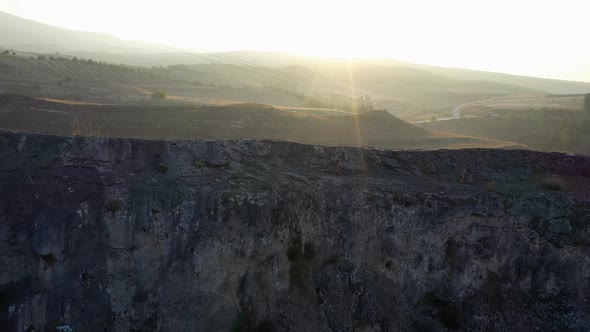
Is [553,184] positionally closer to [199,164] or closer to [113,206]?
[199,164]

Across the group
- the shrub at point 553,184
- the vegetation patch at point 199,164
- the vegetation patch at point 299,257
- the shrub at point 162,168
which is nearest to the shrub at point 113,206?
the shrub at point 162,168

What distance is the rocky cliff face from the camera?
34.3 ft

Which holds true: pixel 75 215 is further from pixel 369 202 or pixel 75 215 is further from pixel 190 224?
pixel 369 202

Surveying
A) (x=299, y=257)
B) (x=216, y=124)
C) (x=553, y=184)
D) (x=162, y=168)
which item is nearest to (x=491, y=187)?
(x=553, y=184)

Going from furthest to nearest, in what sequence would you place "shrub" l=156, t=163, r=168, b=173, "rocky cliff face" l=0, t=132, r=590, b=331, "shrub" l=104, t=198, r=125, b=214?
"shrub" l=156, t=163, r=168, b=173
"shrub" l=104, t=198, r=125, b=214
"rocky cliff face" l=0, t=132, r=590, b=331

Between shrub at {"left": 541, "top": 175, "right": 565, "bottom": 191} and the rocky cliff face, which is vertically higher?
shrub at {"left": 541, "top": 175, "right": 565, "bottom": 191}

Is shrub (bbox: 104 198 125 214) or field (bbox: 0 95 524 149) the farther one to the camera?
field (bbox: 0 95 524 149)

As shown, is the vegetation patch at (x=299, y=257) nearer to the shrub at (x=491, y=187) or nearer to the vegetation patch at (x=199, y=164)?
the vegetation patch at (x=199, y=164)

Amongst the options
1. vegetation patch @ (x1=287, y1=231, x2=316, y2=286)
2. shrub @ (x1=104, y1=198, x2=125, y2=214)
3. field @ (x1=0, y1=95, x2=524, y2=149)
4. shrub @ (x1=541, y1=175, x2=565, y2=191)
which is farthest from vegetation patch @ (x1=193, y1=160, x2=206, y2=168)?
field @ (x1=0, y1=95, x2=524, y2=149)

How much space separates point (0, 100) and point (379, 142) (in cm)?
2335

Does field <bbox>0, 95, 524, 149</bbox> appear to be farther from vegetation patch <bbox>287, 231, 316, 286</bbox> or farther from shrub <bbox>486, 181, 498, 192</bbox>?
vegetation patch <bbox>287, 231, 316, 286</bbox>

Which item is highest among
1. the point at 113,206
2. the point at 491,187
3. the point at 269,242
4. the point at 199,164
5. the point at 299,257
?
the point at 199,164

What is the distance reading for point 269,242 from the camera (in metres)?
11.8

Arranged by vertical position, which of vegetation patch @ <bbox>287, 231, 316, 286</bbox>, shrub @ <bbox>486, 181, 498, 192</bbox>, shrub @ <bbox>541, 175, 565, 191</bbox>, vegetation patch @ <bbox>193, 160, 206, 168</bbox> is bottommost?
vegetation patch @ <bbox>287, 231, 316, 286</bbox>
